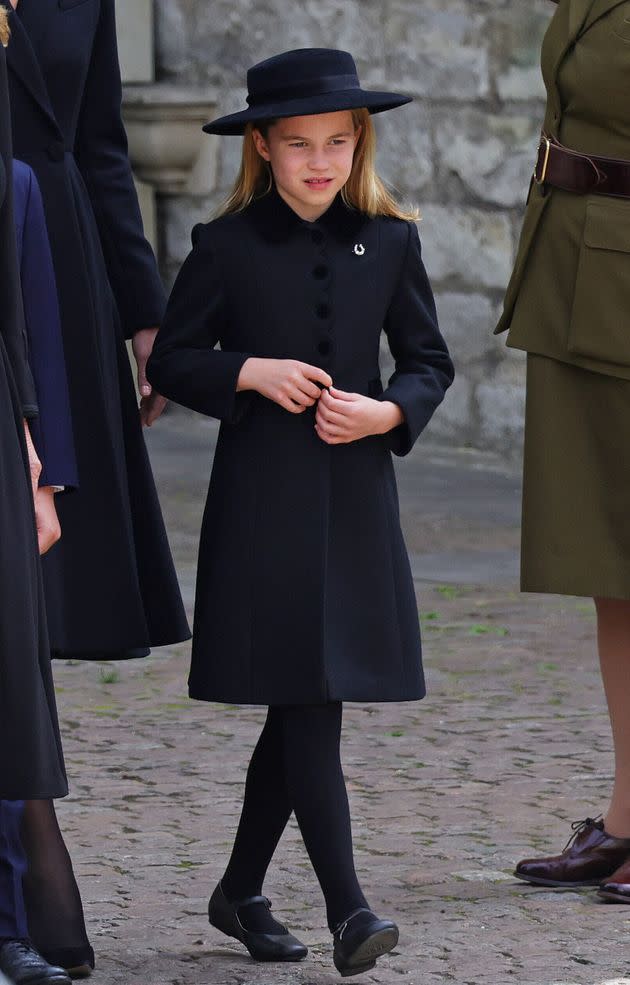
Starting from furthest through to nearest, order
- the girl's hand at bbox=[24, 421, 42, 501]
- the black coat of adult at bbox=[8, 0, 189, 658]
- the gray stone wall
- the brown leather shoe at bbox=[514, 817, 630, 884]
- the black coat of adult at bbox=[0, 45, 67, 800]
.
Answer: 1. the gray stone wall
2. the brown leather shoe at bbox=[514, 817, 630, 884]
3. the black coat of adult at bbox=[8, 0, 189, 658]
4. the girl's hand at bbox=[24, 421, 42, 501]
5. the black coat of adult at bbox=[0, 45, 67, 800]

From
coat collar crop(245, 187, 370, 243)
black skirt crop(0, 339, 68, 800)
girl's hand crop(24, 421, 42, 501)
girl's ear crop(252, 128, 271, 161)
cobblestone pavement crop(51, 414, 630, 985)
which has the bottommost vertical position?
cobblestone pavement crop(51, 414, 630, 985)

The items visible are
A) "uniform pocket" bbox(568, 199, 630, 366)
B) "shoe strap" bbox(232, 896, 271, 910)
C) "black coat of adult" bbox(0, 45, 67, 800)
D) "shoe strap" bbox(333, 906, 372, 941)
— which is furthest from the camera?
"uniform pocket" bbox(568, 199, 630, 366)

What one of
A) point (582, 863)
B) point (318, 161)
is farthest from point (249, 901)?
→ point (318, 161)

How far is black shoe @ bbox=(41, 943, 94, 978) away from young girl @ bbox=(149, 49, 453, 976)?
0.29 m

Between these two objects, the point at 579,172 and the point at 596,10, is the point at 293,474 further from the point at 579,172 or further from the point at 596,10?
the point at 596,10

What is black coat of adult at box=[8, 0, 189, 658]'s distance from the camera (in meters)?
4.09

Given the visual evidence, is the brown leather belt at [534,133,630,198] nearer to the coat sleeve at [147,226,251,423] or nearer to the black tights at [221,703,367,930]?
the coat sleeve at [147,226,251,423]

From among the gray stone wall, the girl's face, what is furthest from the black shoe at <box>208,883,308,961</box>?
the gray stone wall

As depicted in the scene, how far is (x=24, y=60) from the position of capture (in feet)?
13.1

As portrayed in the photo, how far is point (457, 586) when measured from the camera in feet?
24.4

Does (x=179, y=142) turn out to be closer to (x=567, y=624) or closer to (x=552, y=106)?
(x=567, y=624)

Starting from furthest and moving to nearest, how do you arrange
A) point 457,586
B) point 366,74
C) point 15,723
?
point 366,74, point 457,586, point 15,723

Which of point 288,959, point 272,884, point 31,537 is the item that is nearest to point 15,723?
point 31,537

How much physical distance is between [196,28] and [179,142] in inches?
20.3
